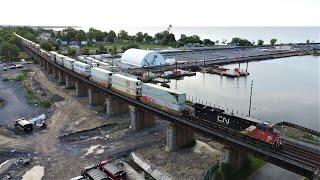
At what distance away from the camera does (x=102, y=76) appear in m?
63.0

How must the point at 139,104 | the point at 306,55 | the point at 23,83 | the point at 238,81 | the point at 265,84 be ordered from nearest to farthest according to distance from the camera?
the point at 139,104
the point at 23,83
the point at 265,84
the point at 238,81
the point at 306,55

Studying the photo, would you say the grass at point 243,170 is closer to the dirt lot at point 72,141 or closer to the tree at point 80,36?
the dirt lot at point 72,141

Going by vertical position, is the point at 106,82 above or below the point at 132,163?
above

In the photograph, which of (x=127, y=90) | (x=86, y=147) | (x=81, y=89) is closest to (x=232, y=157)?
(x=86, y=147)

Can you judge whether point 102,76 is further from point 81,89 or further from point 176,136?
point 176,136

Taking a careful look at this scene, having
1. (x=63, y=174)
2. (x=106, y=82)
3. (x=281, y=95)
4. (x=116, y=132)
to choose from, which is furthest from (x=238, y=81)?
(x=63, y=174)

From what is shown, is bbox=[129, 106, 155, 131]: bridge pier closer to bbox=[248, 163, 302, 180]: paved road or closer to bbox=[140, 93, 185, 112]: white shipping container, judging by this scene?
bbox=[140, 93, 185, 112]: white shipping container

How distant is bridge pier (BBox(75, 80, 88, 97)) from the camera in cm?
7438

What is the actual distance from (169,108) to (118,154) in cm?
971

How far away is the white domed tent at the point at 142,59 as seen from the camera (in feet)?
360

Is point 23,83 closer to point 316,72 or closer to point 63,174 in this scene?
point 63,174

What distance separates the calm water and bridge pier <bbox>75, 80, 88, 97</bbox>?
27049 millimetres

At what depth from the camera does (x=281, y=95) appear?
82500mm

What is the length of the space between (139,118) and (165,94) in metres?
9.42
